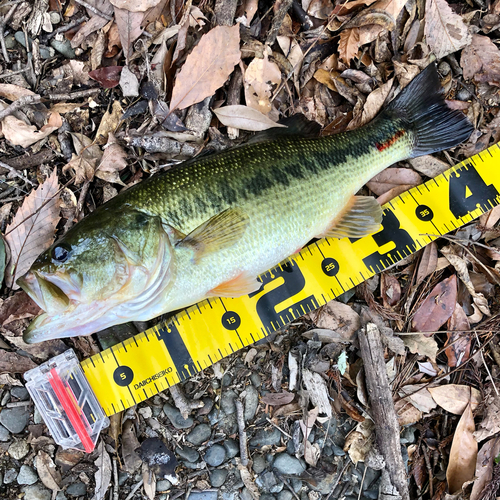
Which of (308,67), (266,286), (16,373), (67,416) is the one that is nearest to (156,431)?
(67,416)

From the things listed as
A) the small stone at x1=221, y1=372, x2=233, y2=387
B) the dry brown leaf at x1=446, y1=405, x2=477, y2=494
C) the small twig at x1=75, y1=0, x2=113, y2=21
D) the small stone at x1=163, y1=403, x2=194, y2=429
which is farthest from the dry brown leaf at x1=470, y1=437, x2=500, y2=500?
the small twig at x1=75, y1=0, x2=113, y2=21

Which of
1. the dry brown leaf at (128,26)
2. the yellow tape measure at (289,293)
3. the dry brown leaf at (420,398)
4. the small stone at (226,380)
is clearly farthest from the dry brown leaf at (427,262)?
the dry brown leaf at (128,26)

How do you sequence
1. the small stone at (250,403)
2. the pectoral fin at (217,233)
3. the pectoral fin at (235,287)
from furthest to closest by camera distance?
the small stone at (250,403)
the pectoral fin at (235,287)
the pectoral fin at (217,233)

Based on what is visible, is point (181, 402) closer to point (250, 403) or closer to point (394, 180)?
point (250, 403)

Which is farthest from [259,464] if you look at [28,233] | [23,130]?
[23,130]

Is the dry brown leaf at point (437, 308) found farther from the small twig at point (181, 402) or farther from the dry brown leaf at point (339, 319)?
the small twig at point (181, 402)

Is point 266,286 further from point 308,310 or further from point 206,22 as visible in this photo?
point 206,22

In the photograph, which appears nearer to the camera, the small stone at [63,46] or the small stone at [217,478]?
the small stone at [217,478]

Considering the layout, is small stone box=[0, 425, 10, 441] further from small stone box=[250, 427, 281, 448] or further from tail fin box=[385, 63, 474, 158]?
tail fin box=[385, 63, 474, 158]
